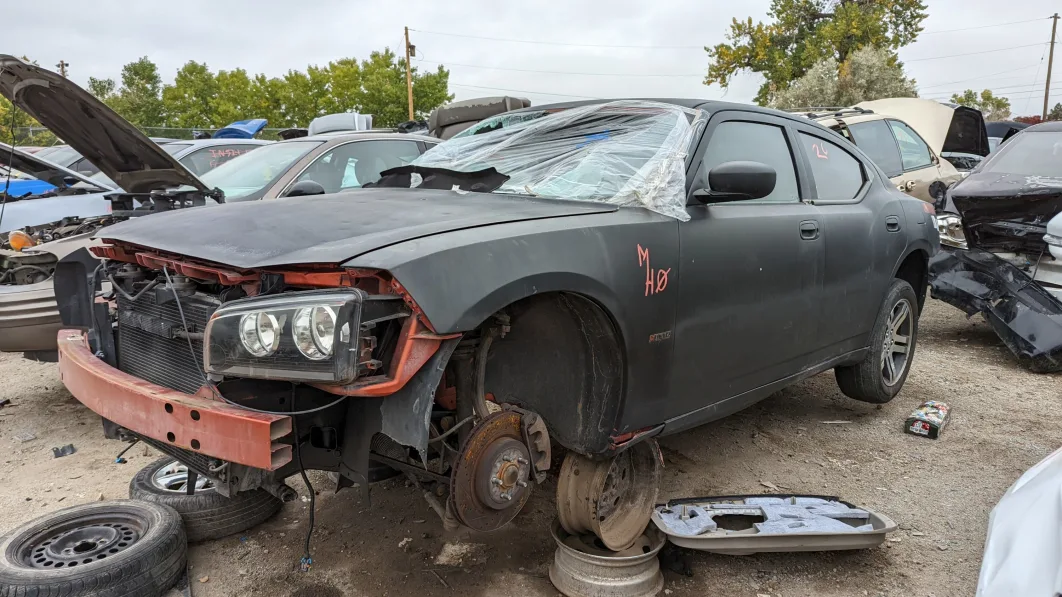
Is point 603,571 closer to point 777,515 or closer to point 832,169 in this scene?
point 777,515

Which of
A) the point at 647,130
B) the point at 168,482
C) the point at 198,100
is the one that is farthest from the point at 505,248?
the point at 198,100

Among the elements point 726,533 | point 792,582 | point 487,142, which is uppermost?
point 487,142

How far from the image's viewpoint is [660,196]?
2605 mm

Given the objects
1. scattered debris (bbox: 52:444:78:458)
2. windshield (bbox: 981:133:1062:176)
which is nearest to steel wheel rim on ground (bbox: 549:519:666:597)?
scattered debris (bbox: 52:444:78:458)

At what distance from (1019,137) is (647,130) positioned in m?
5.56

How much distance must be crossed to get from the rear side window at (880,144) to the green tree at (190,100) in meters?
34.2

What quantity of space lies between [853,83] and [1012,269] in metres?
23.8

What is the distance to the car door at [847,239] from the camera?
3.47m

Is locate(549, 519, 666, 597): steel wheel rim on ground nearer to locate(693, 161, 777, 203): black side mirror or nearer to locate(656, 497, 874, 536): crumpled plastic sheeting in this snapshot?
locate(656, 497, 874, 536): crumpled plastic sheeting

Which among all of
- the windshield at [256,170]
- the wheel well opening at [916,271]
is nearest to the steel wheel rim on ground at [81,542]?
the windshield at [256,170]

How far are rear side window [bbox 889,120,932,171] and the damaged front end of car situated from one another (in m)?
2.59

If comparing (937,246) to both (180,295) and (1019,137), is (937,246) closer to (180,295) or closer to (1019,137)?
(1019,137)

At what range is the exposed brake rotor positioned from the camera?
2.00m

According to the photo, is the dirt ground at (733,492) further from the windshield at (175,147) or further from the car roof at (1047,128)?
the windshield at (175,147)
